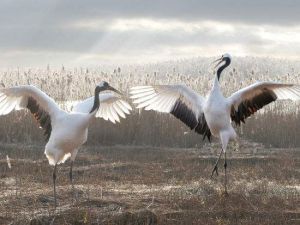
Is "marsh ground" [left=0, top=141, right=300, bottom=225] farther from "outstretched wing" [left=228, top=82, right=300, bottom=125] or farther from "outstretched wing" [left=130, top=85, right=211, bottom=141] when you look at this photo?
"outstretched wing" [left=228, top=82, right=300, bottom=125]

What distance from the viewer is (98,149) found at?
45.4 feet

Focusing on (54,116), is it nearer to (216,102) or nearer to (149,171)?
(216,102)

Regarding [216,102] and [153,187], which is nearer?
[216,102]

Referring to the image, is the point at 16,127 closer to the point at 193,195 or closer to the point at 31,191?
the point at 31,191

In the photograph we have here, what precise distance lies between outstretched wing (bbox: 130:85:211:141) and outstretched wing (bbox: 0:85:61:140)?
1.59 m

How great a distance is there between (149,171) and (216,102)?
93.2 inches

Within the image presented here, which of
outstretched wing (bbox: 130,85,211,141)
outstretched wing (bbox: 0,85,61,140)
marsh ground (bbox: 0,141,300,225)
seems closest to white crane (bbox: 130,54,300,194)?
outstretched wing (bbox: 130,85,211,141)

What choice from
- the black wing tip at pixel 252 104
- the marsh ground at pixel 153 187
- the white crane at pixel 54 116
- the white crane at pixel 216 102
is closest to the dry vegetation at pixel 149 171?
the marsh ground at pixel 153 187

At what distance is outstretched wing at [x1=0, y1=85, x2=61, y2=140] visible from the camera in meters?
8.45

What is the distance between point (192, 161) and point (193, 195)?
3.99 meters

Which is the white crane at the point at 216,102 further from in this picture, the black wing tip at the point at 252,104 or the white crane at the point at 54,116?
the white crane at the point at 54,116

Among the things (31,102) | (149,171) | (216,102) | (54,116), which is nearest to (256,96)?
(216,102)

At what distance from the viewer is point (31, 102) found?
871 centimetres

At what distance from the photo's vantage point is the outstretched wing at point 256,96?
30.2ft
